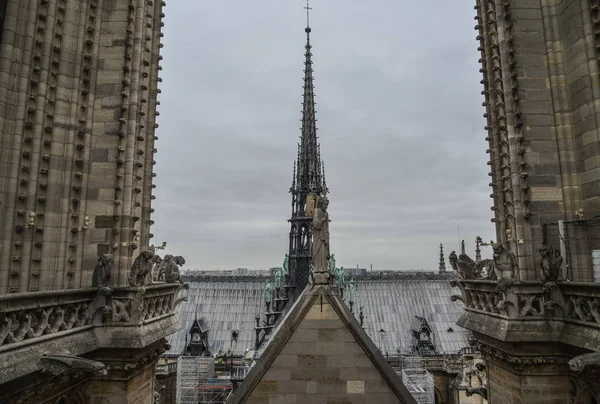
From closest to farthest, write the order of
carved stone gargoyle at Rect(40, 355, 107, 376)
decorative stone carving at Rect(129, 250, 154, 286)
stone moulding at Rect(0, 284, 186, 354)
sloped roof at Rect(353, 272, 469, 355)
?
stone moulding at Rect(0, 284, 186, 354), carved stone gargoyle at Rect(40, 355, 107, 376), decorative stone carving at Rect(129, 250, 154, 286), sloped roof at Rect(353, 272, 469, 355)

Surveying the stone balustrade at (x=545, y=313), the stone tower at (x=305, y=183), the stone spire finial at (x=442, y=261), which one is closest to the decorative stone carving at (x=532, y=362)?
the stone balustrade at (x=545, y=313)

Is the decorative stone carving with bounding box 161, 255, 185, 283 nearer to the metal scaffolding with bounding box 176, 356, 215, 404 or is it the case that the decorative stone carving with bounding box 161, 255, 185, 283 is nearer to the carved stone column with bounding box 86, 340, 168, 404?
the carved stone column with bounding box 86, 340, 168, 404

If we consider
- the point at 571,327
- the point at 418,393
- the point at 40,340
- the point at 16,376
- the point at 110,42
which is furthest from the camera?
the point at 418,393

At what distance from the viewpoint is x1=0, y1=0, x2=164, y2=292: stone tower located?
930cm

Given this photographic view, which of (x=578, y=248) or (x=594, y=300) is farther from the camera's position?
(x=578, y=248)

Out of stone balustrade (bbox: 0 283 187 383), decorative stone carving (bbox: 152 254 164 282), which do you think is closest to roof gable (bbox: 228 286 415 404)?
stone balustrade (bbox: 0 283 187 383)

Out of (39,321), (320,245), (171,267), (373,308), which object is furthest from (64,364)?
(373,308)

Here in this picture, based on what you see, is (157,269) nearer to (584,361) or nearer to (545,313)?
(545,313)

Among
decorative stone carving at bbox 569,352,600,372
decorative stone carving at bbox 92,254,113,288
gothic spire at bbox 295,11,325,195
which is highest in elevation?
gothic spire at bbox 295,11,325,195

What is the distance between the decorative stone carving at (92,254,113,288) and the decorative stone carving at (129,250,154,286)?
469mm

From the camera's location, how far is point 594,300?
8.19 meters

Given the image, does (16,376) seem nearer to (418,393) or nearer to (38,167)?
(38,167)

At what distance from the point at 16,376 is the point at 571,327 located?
9389 mm

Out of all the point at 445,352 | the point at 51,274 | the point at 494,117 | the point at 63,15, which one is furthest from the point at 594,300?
the point at 445,352
